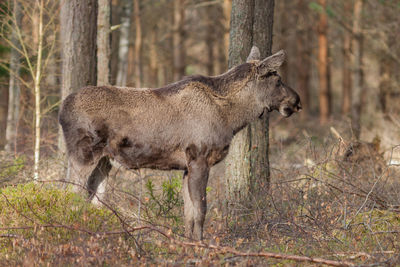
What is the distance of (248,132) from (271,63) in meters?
1.47

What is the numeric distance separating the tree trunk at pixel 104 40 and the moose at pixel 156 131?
5151 millimetres

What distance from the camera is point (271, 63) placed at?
8.27 m

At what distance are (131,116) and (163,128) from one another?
50 centimetres

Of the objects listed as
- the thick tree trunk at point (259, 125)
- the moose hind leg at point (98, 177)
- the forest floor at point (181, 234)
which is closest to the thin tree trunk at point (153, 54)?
the thick tree trunk at point (259, 125)

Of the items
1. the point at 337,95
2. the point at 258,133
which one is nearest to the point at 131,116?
the point at 258,133

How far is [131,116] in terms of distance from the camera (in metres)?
7.78

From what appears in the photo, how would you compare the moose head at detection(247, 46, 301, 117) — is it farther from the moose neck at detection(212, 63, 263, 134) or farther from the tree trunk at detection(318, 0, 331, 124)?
the tree trunk at detection(318, 0, 331, 124)

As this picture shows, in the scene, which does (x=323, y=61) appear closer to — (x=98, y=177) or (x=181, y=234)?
(x=98, y=177)

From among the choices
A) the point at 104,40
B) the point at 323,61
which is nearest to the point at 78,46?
the point at 104,40

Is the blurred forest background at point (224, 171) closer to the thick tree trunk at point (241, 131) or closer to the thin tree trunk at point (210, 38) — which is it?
the thick tree trunk at point (241, 131)

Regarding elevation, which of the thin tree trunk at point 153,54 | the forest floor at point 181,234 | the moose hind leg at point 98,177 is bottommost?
the forest floor at point 181,234

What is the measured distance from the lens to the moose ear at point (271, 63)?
8211mm

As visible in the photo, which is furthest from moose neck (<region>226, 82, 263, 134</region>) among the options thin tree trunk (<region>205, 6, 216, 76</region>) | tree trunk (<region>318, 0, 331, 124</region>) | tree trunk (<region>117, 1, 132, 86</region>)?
thin tree trunk (<region>205, 6, 216, 76</region>)

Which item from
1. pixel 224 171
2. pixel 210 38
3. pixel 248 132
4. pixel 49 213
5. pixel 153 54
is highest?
pixel 210 38
